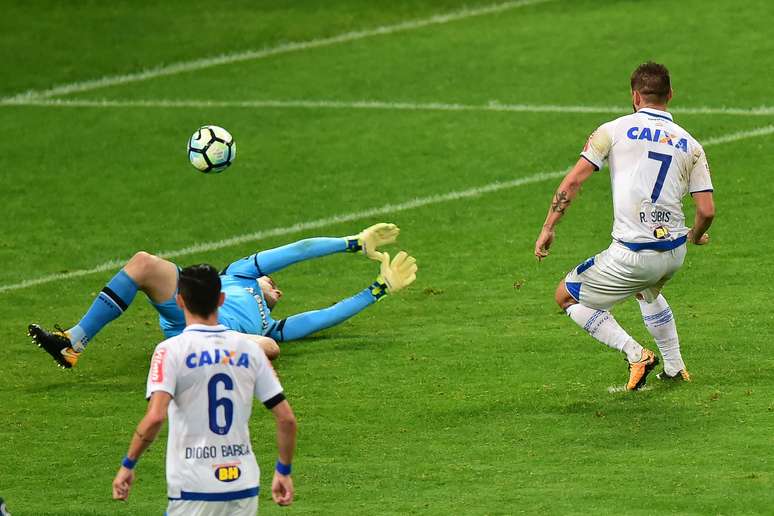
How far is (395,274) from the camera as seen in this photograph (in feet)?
39.1

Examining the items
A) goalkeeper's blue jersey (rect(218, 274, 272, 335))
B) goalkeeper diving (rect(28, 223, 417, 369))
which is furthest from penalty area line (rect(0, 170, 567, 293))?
goalkeeper's blue jersey (rect(218, 274, 272, 335))

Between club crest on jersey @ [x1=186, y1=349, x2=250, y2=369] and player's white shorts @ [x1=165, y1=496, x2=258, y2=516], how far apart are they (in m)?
0.63

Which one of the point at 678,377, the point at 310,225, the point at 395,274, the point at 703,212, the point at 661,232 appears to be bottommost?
the point at 678,377

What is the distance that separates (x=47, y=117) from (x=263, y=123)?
3196mm

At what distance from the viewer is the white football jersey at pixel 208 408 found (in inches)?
278

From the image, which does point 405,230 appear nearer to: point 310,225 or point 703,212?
point 310,225

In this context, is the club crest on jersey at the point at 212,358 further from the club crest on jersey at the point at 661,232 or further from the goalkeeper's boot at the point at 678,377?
the goalkeeper's boot at the point at 678,377

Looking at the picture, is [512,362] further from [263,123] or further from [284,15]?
[284,15]

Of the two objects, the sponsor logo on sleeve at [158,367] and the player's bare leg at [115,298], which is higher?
the sponsor logo on sleeve at [158,367]

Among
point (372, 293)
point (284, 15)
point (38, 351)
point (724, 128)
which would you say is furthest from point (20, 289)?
point (284, 15)

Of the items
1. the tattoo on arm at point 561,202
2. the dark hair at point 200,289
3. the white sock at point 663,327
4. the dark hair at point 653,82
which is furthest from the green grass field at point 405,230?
the dark hair at point 200,289

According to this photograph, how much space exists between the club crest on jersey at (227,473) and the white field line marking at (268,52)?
15936 millimetres

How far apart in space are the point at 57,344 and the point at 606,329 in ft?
13.5

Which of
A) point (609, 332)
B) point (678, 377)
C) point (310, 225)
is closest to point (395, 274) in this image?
point (609, 332)
